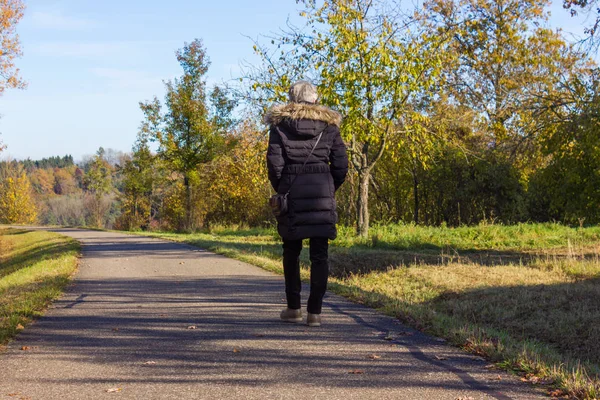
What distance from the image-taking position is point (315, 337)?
569 centimetres

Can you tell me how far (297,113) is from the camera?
596cm

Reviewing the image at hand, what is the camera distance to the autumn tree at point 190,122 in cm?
3516

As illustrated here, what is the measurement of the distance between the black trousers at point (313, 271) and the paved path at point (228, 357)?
0.24m

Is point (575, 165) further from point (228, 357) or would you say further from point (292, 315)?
point (228, 357)

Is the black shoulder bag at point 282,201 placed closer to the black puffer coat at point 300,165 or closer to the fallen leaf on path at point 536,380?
the black puffer coat at point 300,165

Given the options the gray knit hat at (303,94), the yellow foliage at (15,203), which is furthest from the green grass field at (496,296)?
the yellow foliage at (15,203)

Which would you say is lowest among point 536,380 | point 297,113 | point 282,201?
point 536,380

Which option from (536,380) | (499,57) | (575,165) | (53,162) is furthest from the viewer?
(53,162)

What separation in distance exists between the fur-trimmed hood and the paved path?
1917 mm

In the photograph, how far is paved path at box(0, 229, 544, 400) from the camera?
13.5 ft

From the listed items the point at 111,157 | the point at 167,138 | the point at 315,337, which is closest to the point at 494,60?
the point at 167,138

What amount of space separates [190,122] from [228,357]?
31.1 m

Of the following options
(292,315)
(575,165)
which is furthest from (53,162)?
(292,315)

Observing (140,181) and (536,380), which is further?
(140,181)
